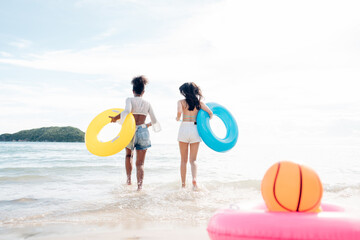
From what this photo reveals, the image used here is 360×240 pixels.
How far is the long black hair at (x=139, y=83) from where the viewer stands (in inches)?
208

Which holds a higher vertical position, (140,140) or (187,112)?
(187,112)

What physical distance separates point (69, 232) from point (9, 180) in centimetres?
506

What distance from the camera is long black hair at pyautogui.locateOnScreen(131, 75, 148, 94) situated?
529 cm

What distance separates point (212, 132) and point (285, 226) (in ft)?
11.1

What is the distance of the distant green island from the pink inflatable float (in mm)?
50019

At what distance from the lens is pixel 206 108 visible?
→ 5.47 meters

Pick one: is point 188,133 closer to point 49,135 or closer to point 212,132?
point 212,132

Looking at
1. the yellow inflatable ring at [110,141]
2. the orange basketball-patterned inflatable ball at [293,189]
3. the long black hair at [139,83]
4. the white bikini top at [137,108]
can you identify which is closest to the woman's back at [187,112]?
the white bikini top at [137,108]

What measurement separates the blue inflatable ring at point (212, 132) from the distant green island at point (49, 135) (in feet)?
153

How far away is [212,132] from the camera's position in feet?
17.9

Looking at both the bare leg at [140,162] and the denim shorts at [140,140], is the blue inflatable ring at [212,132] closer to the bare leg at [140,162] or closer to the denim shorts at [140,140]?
the denim shorts at [140,140]

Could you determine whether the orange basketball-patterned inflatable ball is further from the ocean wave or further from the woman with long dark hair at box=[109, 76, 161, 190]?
the ocean wave

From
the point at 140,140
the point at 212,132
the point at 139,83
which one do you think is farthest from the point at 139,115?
the point at 212,132

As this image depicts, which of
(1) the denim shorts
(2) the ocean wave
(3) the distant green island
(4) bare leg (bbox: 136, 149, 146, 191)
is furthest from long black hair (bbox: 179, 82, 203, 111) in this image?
(3) the distant green island
